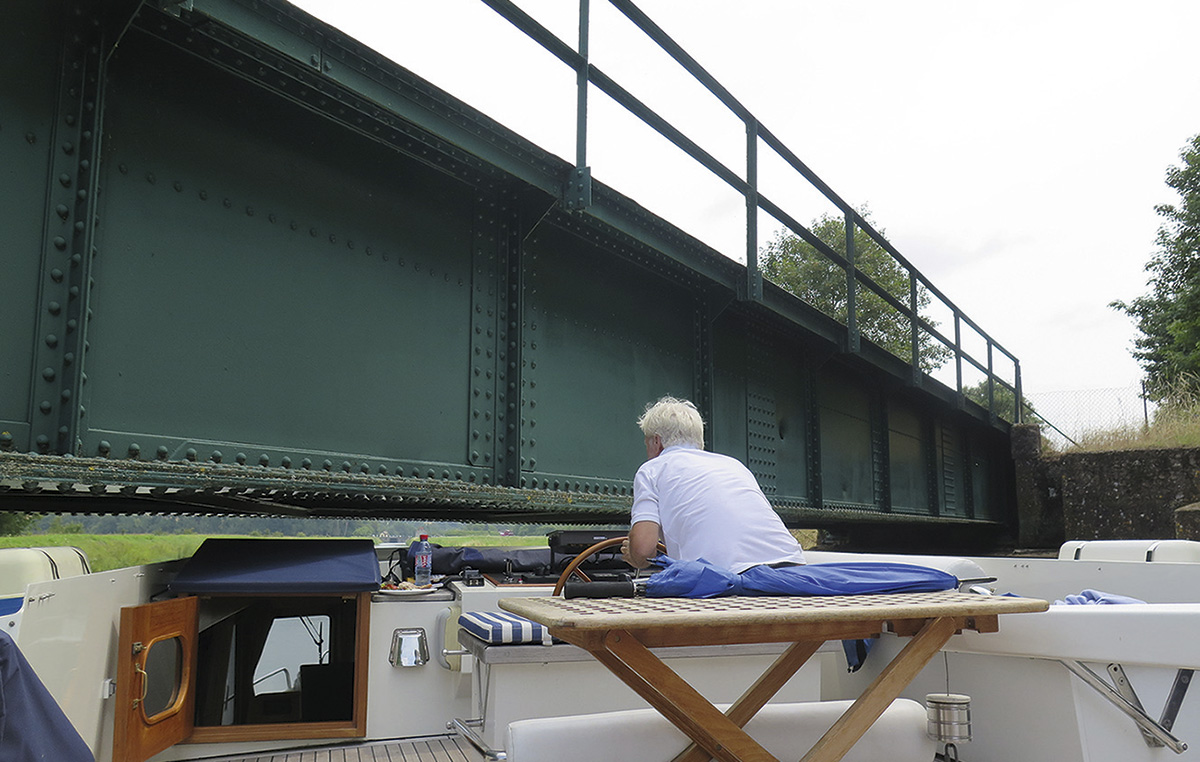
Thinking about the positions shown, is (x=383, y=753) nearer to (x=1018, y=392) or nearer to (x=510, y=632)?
(x=510, y=632)

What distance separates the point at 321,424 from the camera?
176 inches

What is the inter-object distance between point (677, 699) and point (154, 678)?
11.7 feet

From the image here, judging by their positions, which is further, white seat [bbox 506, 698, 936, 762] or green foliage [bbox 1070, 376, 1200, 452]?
green foliage [bbox 1070, 376, 1200, 452]

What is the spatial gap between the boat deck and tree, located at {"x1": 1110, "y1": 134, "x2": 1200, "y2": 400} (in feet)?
82.7

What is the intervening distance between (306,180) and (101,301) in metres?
1.30

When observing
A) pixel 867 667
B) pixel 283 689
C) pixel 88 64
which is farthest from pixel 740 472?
pixel 283 689

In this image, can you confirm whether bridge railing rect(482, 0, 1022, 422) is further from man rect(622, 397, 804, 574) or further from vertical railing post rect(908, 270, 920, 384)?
man rect(622, 397, 804, 574)

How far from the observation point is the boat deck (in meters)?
4.77

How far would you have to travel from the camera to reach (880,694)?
249cm

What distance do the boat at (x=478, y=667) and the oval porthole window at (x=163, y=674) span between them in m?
0.02

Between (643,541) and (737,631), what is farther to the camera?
(643,541)

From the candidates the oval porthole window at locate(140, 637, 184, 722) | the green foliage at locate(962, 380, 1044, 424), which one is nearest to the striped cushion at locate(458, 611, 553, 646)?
the oval porthole window at locate(140, 637, 184, 722)

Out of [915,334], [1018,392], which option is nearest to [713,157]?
[915,334]

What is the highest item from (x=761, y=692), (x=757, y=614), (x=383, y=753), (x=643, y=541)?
(x=643, y=541)
